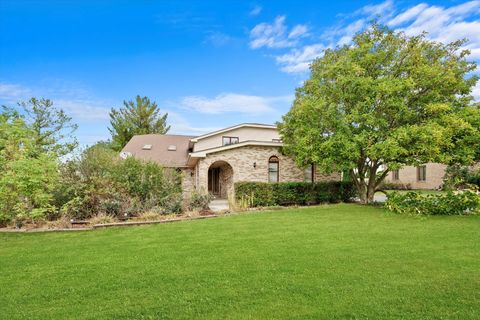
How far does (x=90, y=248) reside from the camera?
718 centimetres

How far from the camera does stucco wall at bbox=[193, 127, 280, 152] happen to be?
2328cm

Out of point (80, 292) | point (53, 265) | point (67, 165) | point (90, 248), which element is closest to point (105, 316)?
point (80, 292)

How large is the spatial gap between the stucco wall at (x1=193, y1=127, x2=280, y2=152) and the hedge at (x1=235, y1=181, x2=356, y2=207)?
304 inches

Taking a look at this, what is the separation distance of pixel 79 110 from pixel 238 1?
17.2 metres

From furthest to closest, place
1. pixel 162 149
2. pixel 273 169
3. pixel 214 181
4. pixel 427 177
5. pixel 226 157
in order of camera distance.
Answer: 1. pixel 427 177
2. pixel 162 149
3. pixel 214 181
4. pixel 273 169
5. pixel 226 157

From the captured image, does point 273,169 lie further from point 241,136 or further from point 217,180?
point 217,180

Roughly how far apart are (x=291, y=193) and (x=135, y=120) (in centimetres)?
2809

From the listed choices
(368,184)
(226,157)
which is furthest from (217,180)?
(368,184)

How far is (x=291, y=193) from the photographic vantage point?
1633 cm

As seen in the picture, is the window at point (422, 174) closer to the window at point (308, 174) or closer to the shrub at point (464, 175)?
the shrub at point (464, 175)

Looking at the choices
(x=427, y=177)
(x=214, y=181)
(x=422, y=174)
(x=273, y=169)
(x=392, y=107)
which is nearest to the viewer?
(x=392, y=107)

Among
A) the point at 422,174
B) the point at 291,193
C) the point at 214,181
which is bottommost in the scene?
the point at 291,193

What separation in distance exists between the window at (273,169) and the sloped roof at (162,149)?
787 cm

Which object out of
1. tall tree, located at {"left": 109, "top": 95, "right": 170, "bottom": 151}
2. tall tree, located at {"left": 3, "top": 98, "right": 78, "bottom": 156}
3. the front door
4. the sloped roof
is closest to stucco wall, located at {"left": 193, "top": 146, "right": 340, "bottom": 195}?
the sloped roof
